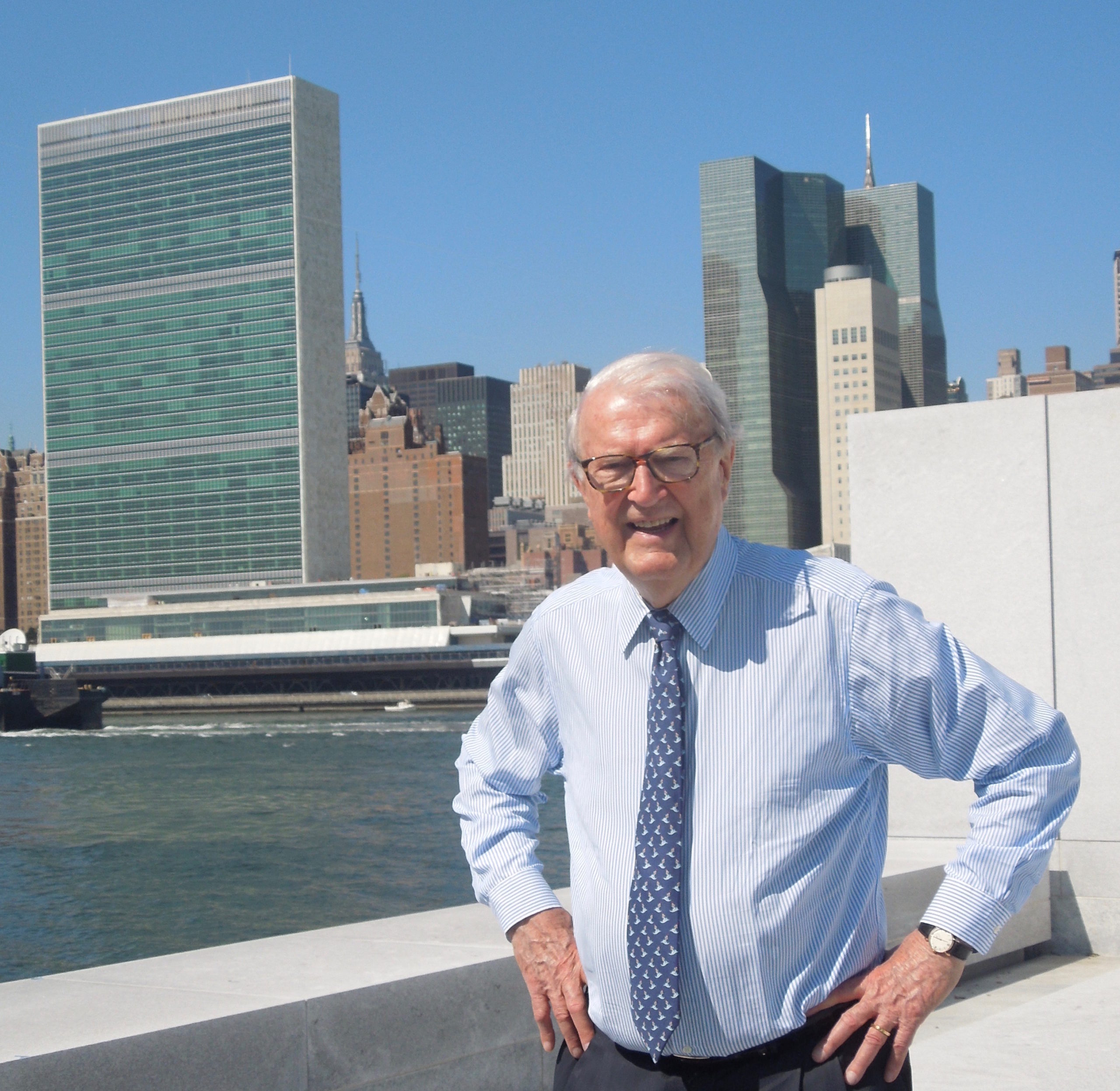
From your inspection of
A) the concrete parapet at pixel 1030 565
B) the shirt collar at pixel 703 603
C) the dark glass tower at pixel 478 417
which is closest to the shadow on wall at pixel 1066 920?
the concrete parapet at pixel 1030 565

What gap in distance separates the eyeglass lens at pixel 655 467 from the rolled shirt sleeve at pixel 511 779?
222 millimetres

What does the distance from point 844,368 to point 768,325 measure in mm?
8071

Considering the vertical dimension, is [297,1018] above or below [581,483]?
below

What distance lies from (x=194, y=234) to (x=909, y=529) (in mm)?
99808

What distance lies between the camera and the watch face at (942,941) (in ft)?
4.95

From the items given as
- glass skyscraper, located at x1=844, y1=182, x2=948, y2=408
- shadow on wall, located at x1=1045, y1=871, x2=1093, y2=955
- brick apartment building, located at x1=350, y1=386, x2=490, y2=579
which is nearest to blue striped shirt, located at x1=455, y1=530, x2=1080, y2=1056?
shadow on wall, located at x1=1045, y1=871, x2=1093, y2=955

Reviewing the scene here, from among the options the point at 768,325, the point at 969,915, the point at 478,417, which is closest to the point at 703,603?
the point at 969,915

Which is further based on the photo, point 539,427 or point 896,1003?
point 539,427

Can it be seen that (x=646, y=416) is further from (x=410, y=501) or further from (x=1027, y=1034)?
(x=410, y=501)

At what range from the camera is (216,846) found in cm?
1812

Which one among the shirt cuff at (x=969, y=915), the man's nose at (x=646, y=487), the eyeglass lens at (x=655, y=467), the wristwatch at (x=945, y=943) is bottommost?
the wristwatch at (x=945, y=943)

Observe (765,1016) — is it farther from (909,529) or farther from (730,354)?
(730,354)

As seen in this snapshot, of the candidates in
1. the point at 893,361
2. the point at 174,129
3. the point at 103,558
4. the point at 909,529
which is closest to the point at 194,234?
the point at 174,129

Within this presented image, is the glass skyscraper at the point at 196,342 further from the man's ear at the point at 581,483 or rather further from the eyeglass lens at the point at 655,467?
the eyeglass lens at the point at 655,467
